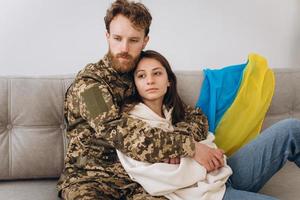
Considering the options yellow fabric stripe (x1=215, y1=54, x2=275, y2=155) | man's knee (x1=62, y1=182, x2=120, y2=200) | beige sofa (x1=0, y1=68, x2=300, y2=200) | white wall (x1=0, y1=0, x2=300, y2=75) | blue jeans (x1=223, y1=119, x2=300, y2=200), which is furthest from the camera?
white wall (x1=0, y1=0, x2=300, y2=75)

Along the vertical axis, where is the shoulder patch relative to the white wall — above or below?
below

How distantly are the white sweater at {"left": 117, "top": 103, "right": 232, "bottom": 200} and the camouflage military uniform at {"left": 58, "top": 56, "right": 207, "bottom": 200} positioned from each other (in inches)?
1.5

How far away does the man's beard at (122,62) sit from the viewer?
1577 millimetres

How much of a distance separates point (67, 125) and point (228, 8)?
3.90 ft

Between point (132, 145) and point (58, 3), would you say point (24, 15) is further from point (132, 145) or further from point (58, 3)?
point (132, 145)

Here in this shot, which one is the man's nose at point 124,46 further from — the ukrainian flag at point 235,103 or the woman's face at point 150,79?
the ukrainian flag at point 235,103

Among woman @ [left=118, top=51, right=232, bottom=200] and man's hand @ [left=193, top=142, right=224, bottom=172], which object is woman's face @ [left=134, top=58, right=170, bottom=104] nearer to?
woman @ [left=118, top=51, right=232, bottom=200]

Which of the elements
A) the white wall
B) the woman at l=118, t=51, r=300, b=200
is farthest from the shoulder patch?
the white wall

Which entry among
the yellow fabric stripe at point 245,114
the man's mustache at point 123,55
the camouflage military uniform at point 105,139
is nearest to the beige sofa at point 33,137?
the camouflage military uniform at point 105,139

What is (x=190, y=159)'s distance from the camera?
149cm

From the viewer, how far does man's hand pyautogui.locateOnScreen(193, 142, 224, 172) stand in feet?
4.89

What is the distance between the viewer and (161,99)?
1.72 m

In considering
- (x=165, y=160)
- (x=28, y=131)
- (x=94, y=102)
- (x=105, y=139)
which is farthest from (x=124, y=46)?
(x=28, y=131)

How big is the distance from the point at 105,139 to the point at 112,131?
3.3 inches
